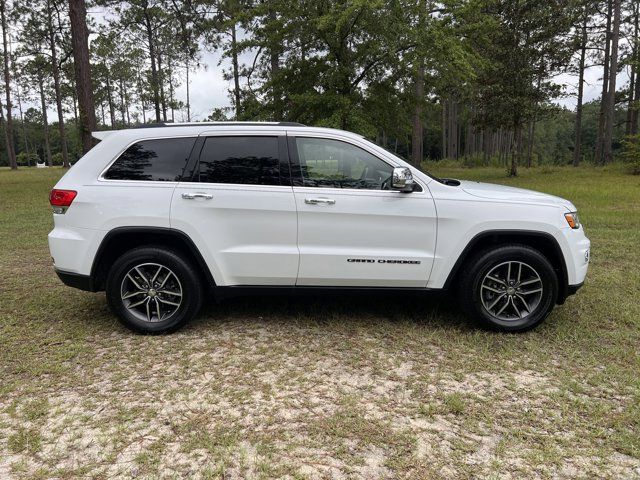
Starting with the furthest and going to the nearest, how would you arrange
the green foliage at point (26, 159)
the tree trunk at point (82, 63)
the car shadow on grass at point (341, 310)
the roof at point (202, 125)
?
the green foliage at point (26, 159)
the tree trunk at point (82, 63)
the car shadow on grass at point (341, 310)
the roof at point (202, 125)

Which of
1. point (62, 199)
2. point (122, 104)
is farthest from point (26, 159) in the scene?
point (62, 199)

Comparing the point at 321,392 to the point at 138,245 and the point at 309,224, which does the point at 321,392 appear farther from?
the point at 138,245

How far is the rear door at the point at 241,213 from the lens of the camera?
3.92m

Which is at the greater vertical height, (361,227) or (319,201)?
(319,201)

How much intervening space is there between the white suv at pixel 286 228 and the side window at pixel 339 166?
0.03ft

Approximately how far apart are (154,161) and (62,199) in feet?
2.74

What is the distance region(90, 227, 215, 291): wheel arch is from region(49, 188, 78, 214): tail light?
0.45 m

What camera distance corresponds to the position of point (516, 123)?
73.0 feet

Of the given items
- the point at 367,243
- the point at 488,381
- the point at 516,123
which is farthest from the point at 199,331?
the point at 516,123

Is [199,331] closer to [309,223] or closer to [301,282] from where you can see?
[301,282]

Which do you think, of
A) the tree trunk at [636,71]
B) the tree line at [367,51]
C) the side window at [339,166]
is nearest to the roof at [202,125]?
the side window at [339,166]

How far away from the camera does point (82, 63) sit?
12.8 metres

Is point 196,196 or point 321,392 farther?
point 196,196

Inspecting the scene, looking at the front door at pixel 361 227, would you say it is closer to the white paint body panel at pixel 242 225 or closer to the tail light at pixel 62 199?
the white paint body panel at pixel 242 225
